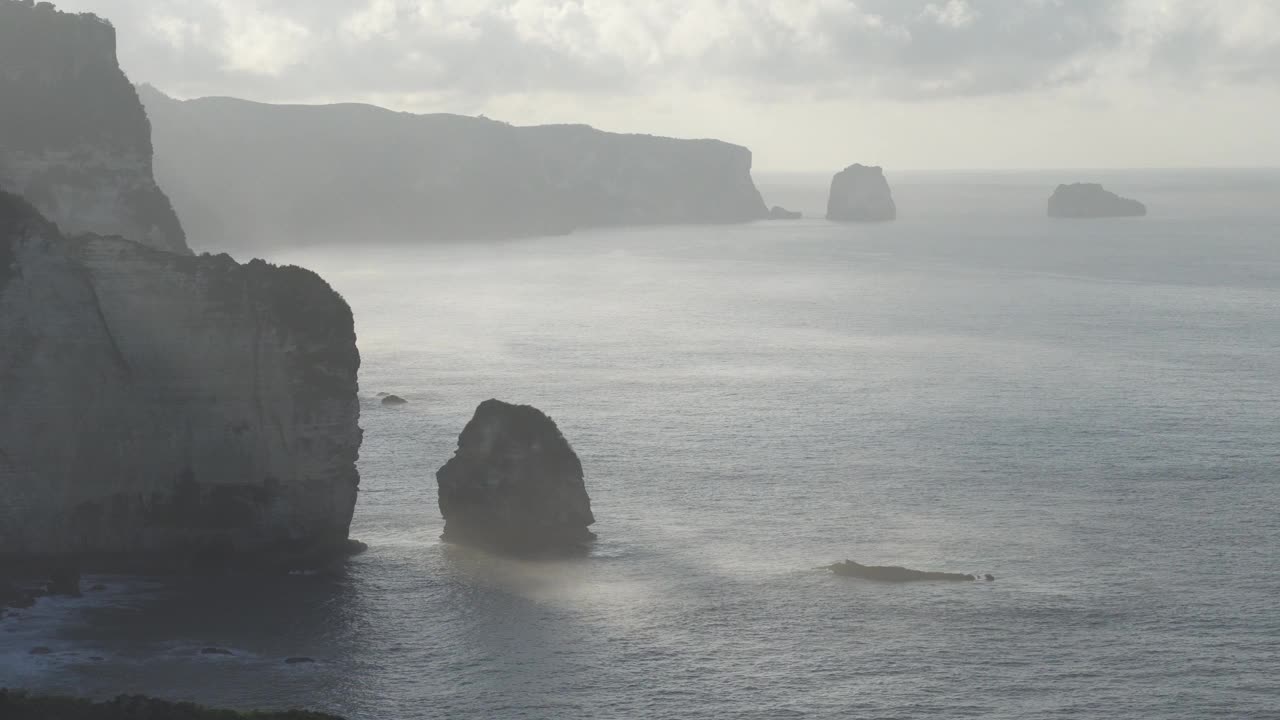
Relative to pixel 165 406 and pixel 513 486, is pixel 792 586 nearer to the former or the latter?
pixel 513 486

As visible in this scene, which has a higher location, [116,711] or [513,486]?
[513,486]

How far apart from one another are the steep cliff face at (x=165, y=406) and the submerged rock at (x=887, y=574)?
97.8 feet

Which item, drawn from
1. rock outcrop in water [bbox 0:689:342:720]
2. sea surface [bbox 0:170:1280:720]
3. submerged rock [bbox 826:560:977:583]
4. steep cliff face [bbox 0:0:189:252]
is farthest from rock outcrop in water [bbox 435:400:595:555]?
steep cliff face [bbox 0:0:189:252]

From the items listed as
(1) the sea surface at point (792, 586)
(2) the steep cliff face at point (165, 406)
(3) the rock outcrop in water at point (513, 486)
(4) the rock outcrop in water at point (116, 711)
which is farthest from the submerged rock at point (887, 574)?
(4) the rock outcrop in water at point (116, 711)

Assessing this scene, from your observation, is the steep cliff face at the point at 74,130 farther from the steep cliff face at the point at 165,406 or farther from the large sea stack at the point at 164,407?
the large sea stack at the point at 164,407

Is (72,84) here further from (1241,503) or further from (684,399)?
(1241,503)

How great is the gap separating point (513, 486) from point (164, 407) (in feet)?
70.3

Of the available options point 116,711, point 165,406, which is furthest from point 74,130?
point 116,711

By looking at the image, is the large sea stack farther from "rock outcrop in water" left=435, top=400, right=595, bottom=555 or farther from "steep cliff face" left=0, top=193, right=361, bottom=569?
"rock outcrop in water" left=435, top=400, right=595, bottom=555

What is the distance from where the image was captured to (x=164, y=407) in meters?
82.6

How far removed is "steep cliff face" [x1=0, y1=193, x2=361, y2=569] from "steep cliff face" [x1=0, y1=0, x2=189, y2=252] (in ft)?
82.1

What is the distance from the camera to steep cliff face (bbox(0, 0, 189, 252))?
10438 cm

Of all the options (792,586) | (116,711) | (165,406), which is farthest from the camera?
(165,406)

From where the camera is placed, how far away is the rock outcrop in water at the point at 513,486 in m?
89.2
